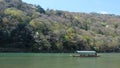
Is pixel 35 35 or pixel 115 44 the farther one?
pixel 115 44

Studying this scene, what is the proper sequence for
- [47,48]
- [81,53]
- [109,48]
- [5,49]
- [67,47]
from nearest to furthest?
1. [81,53]
2. [5,49]
3. [47,48]
4. [67,47]
5. [109,48]

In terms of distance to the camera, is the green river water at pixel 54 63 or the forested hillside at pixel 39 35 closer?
the green river water at pixel 54 63

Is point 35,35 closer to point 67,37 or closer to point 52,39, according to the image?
point 52,39

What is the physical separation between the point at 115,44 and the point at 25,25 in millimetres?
44278

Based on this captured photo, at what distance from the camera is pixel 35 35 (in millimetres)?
101688

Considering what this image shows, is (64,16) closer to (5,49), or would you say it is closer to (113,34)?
(113,34)

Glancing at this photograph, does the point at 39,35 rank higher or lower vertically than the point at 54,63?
higher

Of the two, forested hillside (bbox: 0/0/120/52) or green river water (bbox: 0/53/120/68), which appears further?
forested hillside (bbox: 0/0/120/52)

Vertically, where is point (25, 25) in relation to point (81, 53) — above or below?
above

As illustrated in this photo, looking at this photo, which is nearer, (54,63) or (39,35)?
(54,63)

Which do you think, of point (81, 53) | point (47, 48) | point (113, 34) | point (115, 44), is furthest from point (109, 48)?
point (81, 53)

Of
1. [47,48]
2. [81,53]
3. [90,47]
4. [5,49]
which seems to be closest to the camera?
[81,53]

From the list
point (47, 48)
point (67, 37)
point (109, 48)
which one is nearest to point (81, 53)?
point (47, 48)

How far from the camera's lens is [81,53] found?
275 feet
